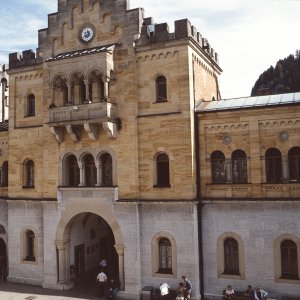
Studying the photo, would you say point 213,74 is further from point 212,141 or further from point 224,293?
point 224,293

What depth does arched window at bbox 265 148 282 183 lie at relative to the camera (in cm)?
2095

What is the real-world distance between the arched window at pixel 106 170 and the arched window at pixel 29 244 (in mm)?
6803

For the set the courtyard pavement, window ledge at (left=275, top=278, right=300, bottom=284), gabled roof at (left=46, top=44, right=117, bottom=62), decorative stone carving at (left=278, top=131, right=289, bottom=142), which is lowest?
the courtyard pavement

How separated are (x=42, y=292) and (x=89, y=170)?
8019mm

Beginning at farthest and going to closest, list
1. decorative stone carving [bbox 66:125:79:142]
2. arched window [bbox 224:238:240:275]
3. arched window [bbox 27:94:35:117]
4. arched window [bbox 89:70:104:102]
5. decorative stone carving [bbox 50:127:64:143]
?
arched window [bbox 27:94:35:117] < decorative stone carving [bbox 50:127:64:143] < arched window [bbox 89:70:104:102] < decorative stone carving [bbox 66:125:79:142] < arched window [bbox 224:238:240:275]

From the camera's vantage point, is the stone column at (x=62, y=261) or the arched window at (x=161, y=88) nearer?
the arched window at (x=161, y=88)

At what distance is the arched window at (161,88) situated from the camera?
23.0 m

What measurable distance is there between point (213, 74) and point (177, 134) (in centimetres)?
835

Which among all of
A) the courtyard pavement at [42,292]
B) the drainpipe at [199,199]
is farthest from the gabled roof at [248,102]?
the courtyard pavement at [42,292]

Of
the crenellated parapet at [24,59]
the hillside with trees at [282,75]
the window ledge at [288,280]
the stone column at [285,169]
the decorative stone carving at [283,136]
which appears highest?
the hillside with trees at [282,75]

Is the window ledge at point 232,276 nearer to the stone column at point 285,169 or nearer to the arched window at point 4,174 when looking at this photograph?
the stone column at point 285,169

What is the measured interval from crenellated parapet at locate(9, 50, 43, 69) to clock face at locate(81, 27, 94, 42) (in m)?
3.57

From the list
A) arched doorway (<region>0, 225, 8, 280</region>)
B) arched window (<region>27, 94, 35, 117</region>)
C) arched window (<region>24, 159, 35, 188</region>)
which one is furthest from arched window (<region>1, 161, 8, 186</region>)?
arched window (<region>27, 94, 35, 117</region>)

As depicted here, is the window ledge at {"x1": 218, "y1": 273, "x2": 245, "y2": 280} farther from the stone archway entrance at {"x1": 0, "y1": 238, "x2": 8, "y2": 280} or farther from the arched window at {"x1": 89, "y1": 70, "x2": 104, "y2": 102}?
the stone archway entrance at {"x1": 0, "y1": 238, "x2": 8, "y2": 280}
